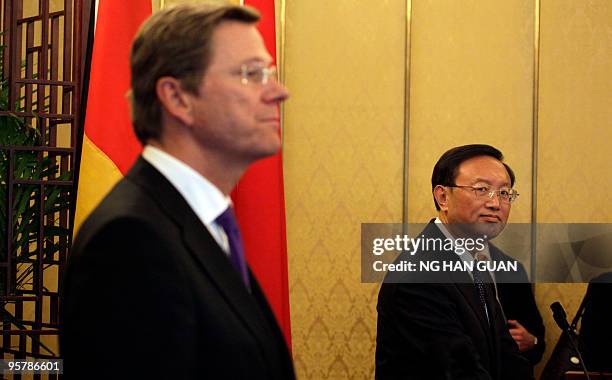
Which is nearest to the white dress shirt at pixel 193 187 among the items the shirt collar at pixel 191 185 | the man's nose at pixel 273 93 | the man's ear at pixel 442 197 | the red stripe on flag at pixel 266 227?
the shirt collar at pixel 191 185

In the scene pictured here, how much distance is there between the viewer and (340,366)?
422 cm

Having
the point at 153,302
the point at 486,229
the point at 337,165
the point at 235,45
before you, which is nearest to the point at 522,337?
the point at 486,229

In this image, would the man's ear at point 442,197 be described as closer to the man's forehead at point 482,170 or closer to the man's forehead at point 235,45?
the man's forehead at point 482,170

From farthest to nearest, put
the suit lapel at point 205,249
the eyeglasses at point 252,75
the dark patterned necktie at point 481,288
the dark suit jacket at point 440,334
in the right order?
the dark patterned necktie at point 481,288, the dark suit jacket at point 440,334, the eyeglasses at point 252,75, the suit lapel at point 205,249

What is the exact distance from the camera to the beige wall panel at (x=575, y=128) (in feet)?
14.1

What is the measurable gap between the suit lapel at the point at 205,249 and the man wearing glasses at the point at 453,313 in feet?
5.05

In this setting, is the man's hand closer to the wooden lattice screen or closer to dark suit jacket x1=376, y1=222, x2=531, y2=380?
dark suit jacket x1=376, y1=222, x2=531, y2=380

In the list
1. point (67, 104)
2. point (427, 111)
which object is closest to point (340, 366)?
point (427, 111)

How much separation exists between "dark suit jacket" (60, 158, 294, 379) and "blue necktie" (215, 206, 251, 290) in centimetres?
9

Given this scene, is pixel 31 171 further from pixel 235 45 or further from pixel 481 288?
pixel 235 45

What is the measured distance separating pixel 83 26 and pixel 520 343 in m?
2.15

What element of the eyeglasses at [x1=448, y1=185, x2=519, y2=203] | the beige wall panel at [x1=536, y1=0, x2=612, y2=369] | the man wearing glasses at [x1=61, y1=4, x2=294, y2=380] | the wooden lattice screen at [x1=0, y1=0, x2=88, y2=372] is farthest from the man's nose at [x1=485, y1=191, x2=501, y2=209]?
the man wearing glasses at [x1=61, y1=4, x2=294, y2=380]

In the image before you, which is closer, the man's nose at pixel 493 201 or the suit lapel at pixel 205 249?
the suit lapel at pixel 205 249

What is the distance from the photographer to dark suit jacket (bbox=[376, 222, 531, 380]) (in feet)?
8.70
